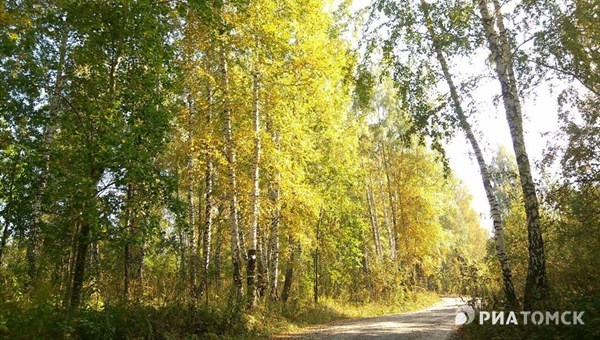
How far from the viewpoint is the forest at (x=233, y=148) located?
24.2ft

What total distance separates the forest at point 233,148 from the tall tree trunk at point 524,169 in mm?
41

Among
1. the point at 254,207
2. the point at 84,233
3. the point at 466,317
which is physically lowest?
the point at 466,317

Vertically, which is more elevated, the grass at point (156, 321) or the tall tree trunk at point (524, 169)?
the tall tree trunk at point (524, 169)

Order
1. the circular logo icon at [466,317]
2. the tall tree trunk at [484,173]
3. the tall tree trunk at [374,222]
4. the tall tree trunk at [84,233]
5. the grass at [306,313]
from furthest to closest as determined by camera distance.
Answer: the tall tree trunk at [374,222] → the grass at [306,313] → the circular logo icon at [466,317] → the tall tree trunk at [484,173] → the tall tree trunk at [84,233]

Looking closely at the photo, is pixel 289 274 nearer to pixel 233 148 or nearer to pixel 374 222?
pixel 233 148

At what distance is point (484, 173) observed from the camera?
11.6 meters

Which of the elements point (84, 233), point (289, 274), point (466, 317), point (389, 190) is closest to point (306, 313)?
point (289, 274)

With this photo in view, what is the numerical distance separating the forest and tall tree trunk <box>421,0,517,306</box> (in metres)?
0.06

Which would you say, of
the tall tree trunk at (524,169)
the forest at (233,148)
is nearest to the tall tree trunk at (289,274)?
the forest at (233,148)

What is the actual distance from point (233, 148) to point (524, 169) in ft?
27.5

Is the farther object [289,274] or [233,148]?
[289,274]

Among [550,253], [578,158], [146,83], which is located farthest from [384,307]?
[146,83]

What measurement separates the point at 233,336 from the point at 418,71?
10.0 meters

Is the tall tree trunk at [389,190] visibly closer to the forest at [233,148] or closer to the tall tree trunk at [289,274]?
the forest at [233,148]
